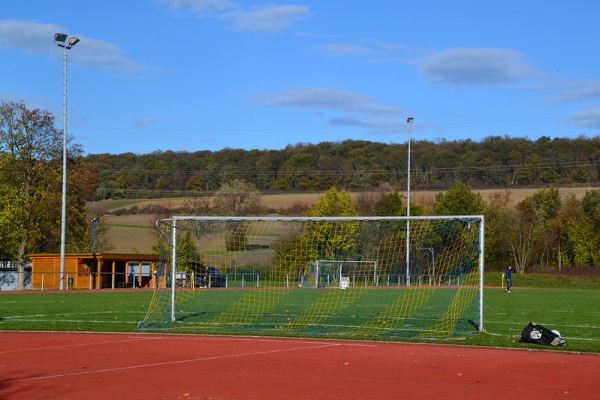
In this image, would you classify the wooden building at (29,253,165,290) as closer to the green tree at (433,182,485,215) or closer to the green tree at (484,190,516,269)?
the green tree at (433,182,485,215)

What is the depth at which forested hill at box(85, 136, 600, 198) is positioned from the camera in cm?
9975

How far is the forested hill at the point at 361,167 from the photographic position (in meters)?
99.8

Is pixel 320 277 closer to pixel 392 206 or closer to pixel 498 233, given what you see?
pixel 392 206

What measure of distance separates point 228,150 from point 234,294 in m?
88.2

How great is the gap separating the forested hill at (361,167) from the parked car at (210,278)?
71.2 metres

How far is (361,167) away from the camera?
10662cm

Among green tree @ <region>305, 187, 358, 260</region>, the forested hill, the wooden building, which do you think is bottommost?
the wooden building

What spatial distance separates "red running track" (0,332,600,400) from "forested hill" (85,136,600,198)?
8329cm

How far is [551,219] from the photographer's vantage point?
8156 centimetres

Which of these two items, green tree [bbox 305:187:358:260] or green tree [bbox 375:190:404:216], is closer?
green tree [bbox 305:187:358:260]

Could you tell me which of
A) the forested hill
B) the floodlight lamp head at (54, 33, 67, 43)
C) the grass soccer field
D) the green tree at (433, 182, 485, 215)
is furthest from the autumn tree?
the forested hill

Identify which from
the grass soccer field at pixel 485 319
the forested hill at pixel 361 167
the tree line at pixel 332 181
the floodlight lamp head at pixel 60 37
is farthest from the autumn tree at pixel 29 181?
the forested hill at pixel 361 167

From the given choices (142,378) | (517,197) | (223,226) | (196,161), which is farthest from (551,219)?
(142,378)

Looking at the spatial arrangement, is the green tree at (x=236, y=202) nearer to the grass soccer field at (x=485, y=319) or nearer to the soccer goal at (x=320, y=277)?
the soccer goal at (x=320, y=277)
